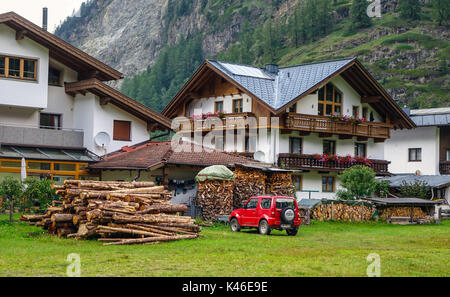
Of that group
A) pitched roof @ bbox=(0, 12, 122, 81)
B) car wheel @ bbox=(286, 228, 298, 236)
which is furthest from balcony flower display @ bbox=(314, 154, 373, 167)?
car wheel @ bbox=(286, 228, 298, 236)

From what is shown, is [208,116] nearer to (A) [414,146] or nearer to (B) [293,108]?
(B) [293,108]

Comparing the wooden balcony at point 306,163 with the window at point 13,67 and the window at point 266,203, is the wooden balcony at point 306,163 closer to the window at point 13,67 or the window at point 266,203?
the window at point 266,203

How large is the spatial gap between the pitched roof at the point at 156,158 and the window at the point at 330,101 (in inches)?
489

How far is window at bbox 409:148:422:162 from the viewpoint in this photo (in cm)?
6228

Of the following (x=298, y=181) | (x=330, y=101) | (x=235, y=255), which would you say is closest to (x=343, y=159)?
(x=298, y=181)

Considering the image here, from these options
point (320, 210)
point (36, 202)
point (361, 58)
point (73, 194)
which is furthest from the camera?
point (361, 58)

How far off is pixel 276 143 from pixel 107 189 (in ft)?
77.5

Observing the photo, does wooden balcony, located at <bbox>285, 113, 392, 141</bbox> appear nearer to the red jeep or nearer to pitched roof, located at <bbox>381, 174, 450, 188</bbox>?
pitched roof, located at <bbox>381, 174, 450, 188</bbox>

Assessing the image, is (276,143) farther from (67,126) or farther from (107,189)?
(107,189)

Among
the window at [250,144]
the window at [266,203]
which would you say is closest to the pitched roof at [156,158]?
the window at [250,144]

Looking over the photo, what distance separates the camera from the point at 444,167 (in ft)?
199

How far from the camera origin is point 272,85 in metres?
51.3

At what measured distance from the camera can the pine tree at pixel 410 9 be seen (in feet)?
486
